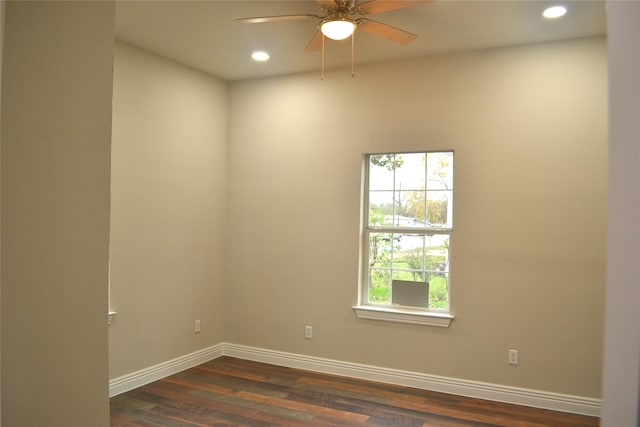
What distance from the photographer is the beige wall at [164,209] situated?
12.7 feet

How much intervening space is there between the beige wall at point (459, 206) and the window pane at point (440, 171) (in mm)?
120

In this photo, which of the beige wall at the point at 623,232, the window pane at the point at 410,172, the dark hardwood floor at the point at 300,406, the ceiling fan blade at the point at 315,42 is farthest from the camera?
the window pane at the point at 410,172

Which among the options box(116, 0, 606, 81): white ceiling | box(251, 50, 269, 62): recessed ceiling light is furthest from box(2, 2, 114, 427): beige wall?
box(251, 50, 269, 62): recessed ceiling light

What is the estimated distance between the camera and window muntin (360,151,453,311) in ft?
13.5

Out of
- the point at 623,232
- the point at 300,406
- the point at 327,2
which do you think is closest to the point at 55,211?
the point at 623,232

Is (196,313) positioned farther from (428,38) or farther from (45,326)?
(45,326)

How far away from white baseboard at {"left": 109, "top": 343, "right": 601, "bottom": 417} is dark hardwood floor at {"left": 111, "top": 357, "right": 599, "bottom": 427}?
69mm

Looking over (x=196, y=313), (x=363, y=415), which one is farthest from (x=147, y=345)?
(x=363, y=415)

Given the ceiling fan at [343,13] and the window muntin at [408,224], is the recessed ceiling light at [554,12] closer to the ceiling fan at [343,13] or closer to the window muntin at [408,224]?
the ceiling fan at [343,13]

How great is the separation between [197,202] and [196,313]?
1.11 m

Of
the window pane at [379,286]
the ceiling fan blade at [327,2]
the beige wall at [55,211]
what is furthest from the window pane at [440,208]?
the beige wall at [55,211]

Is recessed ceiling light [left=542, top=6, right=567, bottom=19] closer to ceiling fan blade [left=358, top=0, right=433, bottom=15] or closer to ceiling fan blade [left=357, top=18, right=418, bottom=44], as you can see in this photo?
ceiling fan blade [left=357, top=18, right=418, bottom=44]

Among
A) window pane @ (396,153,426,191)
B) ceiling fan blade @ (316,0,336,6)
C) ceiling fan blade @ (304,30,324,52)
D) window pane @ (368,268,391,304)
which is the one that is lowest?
window pane @ (368,268,391,304)

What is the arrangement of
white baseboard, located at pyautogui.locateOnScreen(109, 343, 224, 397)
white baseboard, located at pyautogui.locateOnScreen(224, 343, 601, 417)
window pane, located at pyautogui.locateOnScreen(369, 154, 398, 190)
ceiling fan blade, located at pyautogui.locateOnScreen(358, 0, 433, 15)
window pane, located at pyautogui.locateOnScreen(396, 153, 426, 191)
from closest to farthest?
ceiling fan blade, located at pyautogui.locateOnScreen(358, 0, 433, 15) → white baseboard, located at pyautogui.locateOnScreen(224, 343, 601, 417) → white baseboard, located at pyautogui.locateOnScreen(109, 343, 224, 397) → window pane, located at pyautogui.locateOnScreen(396, 153, 426, 191) → window pane, located at pyautogui.locateOnScreen(369, 154, 398, 190)
